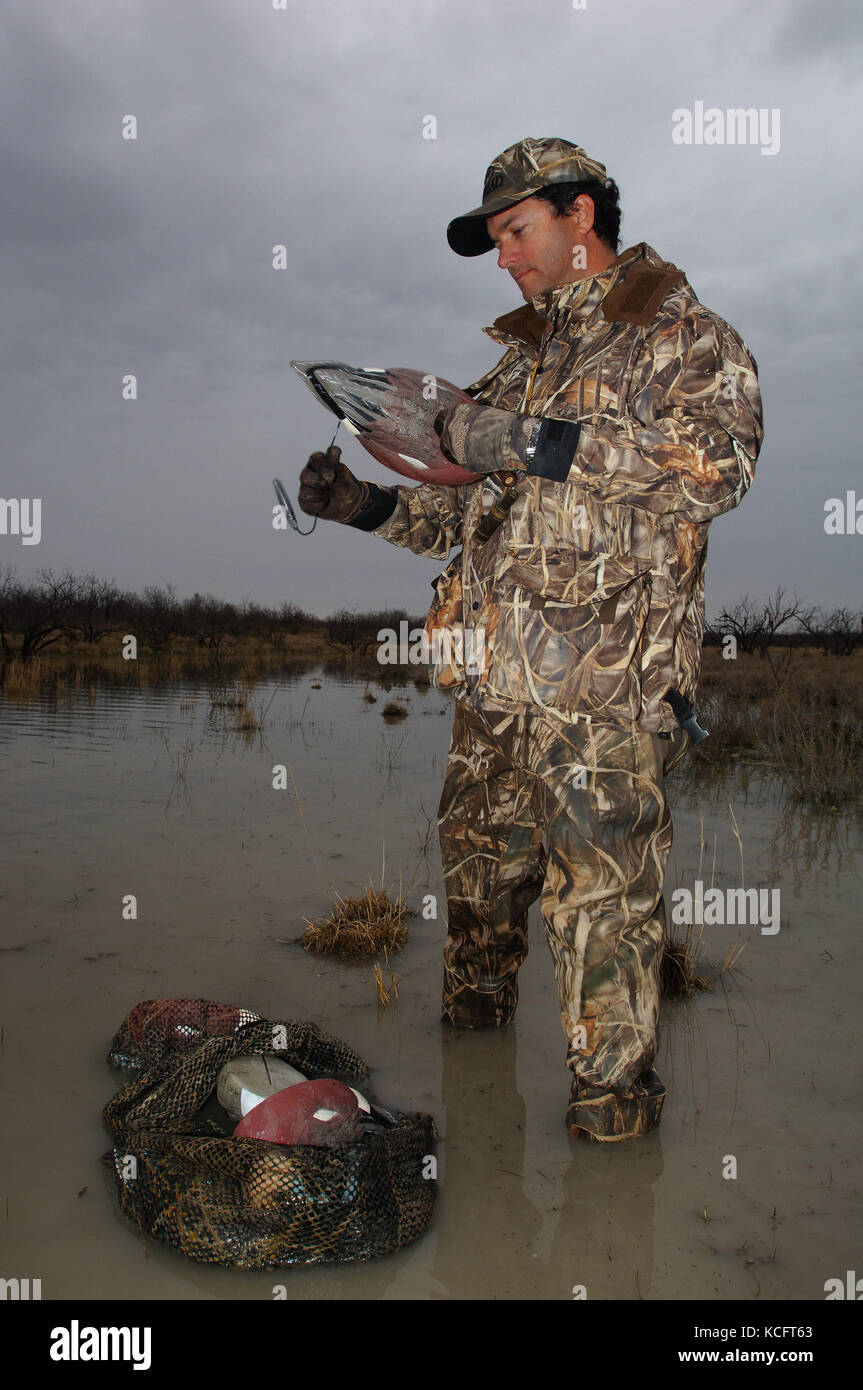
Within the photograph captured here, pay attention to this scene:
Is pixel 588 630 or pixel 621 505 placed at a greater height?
pixel 621 505

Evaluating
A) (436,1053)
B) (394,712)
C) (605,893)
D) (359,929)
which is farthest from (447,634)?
(394,712)

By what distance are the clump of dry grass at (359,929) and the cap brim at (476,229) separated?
2.98 meters

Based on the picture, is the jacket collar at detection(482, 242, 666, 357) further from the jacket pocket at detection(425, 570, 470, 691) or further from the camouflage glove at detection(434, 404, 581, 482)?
the jacket pocket at detection(425, 570, 470, 691)

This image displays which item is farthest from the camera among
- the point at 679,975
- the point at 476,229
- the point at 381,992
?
the point at 679,975

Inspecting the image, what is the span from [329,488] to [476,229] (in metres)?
1.02

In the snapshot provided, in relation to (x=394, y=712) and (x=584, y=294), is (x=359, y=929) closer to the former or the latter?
(x=584, y=294)

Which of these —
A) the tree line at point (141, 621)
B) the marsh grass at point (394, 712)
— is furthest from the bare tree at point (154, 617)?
the marsh grass at point (394, 712)

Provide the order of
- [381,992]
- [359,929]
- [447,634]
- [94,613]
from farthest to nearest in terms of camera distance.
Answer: [94,613], [359,929], [381,992], [447,634]

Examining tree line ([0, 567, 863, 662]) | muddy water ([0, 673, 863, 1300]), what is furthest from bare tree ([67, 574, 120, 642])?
muddy water ([0, 673, 863, 1300])

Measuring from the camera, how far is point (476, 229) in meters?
3.28

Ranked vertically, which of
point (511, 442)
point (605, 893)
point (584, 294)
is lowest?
point (605, 893)

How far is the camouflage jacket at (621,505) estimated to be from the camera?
2.72 metres

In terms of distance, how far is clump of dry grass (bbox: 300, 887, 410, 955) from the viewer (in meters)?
4.55
